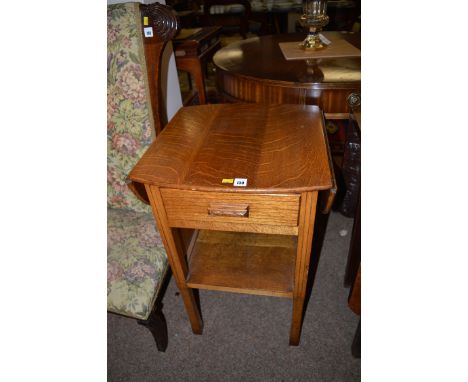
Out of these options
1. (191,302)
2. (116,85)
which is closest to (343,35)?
(116,85)

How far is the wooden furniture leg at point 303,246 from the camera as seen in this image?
27.3 inches

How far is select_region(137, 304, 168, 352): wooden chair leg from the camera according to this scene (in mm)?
995

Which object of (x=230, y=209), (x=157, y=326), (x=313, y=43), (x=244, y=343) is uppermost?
(x=313, y=43)

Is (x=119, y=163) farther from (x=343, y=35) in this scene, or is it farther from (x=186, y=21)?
(x=186, y=21)

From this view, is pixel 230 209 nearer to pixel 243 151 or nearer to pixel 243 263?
pixel 243 151

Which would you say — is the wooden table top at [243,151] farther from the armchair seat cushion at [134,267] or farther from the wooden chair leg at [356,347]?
the wooden chair leg at [356,347]

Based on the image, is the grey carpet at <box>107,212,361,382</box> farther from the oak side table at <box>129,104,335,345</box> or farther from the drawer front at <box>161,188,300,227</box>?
the drawer front at <box>161,188,300,227</box>

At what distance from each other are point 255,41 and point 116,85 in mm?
956

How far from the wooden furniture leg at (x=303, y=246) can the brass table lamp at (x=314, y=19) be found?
0.97 m

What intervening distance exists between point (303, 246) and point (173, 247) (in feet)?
1.17

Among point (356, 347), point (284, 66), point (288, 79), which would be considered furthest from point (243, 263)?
point (284, 66)

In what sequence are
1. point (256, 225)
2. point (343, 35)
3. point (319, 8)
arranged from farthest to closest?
1. point (343, 35)
2. point (319, 8)
3. point (256, 225)

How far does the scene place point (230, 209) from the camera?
722mm

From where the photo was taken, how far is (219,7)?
3582mm
